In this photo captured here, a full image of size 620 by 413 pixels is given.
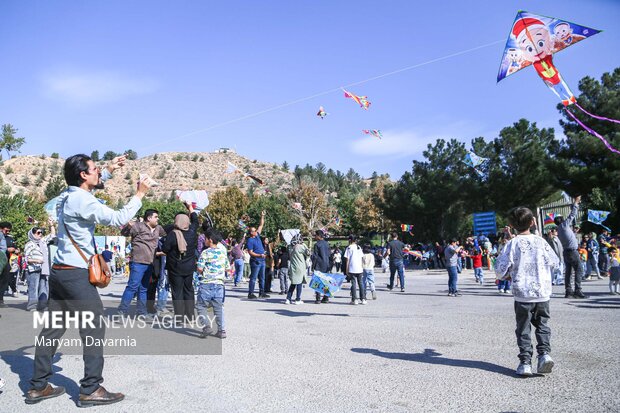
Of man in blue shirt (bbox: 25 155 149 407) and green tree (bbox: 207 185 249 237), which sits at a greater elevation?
green tree (bbox: 207 185 249 237)

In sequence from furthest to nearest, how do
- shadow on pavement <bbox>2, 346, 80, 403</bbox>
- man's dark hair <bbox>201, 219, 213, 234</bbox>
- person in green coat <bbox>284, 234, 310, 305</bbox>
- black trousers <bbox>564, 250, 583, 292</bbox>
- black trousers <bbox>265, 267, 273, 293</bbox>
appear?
black trousers <bbox>265, 267, 273, 293</bbox>, person in green coat <bbox>284, 234, 310, 305</bbox>, black trousers <bbox>564, 250, 583, 292</bbox>, man's dark hair <bbox>201, 219, 213, 234</bbox>, shadow on pavement <bbox>2, 346, 80, 403</bbox>

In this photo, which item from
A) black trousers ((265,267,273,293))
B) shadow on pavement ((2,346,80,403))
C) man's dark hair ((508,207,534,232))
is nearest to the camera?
shadow on pavement ((2,346,80,403))

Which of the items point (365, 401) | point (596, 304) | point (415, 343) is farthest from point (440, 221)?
point (365, 401)

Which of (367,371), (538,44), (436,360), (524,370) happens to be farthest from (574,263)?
(367,371)

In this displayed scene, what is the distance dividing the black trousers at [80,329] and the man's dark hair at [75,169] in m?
0.81

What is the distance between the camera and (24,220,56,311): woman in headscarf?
9.50m

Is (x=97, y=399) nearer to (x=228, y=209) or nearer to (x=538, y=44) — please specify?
(x=538, y=44)

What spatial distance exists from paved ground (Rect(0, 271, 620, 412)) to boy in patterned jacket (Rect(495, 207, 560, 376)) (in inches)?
11.3

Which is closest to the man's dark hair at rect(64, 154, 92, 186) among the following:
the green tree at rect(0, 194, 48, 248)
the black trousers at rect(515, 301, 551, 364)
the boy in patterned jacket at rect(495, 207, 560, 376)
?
the boy in patterned jacket at rect(495, 207, 560, 376)

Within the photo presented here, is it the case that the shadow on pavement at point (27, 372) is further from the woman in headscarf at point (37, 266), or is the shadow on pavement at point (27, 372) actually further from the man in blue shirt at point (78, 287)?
the woman in headscarf at point (37, 266)

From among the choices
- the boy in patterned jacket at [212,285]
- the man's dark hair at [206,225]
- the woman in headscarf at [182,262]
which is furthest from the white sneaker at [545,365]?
the woman in headscarf at [182,262]

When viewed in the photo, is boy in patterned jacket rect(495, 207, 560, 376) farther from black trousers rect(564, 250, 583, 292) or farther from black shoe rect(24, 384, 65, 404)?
black trousers rect(564, 250, 583, 292)

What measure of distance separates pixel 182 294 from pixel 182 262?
57 cm

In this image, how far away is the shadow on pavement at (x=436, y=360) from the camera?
477 cm
